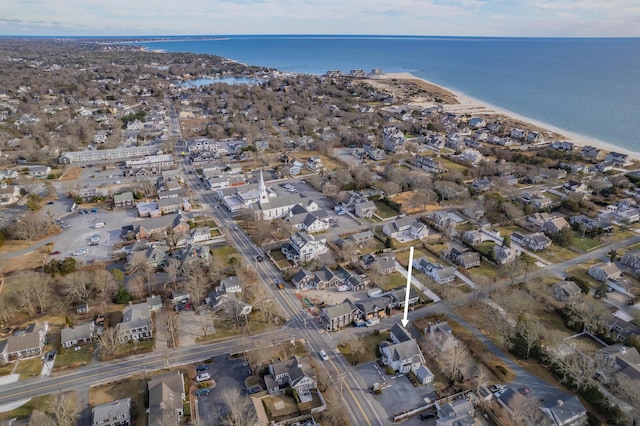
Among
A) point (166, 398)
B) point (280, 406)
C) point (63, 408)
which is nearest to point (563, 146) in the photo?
point (280, 406)

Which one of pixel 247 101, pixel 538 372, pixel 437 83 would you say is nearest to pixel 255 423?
pixel 538 372

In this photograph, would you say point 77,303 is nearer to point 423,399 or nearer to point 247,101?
point 423,399

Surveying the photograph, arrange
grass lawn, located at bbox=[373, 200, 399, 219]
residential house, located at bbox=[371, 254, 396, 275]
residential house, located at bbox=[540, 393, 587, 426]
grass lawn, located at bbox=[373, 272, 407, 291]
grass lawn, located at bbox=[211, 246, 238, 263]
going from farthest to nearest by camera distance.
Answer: grass lawn, located at bbox=[373, 200, 399, 219] < grass lawn, located at bbox=[211, 246, 238, 263] < residential house, located at bbox=[371, 254, 396, 275] < grass lawn, located at bbox=[373, 272, 407, 291] < residential house, located at bbox=[540, 393, 587, 426]

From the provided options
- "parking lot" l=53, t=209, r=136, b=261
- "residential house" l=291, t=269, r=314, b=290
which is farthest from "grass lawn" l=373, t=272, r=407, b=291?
"parking lot" l=53, t=209, r=136, b=261

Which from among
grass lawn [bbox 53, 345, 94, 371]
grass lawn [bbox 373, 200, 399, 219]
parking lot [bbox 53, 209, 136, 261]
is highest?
parking lot [bbox 53, 209, 136, 261]

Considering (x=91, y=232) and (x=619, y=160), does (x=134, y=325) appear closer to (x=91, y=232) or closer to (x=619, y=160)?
(x=91, y=232)

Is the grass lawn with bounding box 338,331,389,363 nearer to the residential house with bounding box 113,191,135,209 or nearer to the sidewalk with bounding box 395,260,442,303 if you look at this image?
the sidewalk with bounding box 395,260,442,303

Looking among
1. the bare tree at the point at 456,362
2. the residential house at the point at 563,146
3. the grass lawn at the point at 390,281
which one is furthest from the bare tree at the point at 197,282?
the residential house at the point at 563,146
